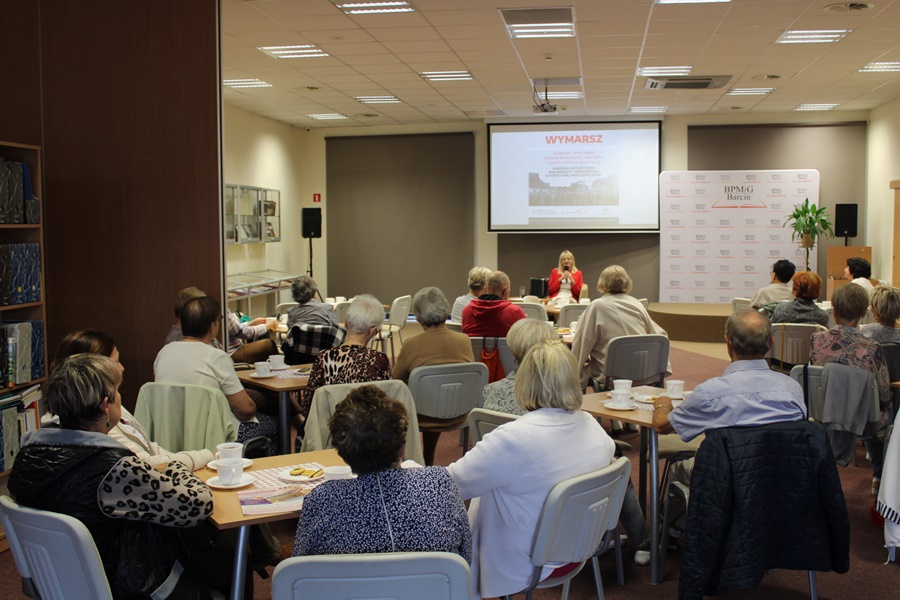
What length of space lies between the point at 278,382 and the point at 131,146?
184 cm

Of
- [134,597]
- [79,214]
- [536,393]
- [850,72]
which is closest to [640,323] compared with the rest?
[536,393]

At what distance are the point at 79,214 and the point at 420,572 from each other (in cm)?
425

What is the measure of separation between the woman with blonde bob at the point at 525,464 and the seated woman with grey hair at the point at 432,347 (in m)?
1.89

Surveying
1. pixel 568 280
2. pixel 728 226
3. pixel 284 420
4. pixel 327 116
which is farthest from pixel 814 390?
pixel 327 116

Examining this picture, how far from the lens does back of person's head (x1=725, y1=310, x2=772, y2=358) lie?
3244 mm

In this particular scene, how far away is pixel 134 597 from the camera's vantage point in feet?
7.82

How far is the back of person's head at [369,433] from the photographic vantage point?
2162 millimetres

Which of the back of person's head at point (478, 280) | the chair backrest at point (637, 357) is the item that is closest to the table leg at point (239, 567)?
the chair backrest at point (637, 357)

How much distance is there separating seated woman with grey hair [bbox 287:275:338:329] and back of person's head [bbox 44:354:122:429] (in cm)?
376

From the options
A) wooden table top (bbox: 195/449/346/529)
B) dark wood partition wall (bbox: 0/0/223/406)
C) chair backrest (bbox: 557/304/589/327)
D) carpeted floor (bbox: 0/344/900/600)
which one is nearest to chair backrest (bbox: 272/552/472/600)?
wooden table top (bbox: 195/449/346/529)

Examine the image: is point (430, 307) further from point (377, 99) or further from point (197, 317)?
point (377, 99)

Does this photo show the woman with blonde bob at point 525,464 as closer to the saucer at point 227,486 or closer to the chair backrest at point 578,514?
the chair backrest at point 578,514

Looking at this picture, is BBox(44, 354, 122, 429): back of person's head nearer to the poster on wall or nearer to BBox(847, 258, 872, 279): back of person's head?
BBox(847, 258, 872, 279): back of person's head

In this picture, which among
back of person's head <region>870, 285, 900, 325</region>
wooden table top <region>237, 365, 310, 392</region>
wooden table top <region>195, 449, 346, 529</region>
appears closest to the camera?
wooden table top <region>195, 449, 346, 529</region>
